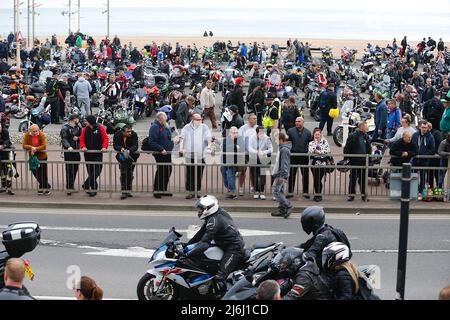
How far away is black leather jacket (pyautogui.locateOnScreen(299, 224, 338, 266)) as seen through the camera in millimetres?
9875

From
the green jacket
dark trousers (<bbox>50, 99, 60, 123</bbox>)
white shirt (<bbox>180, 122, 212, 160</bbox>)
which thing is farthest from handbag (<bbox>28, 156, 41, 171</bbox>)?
dark trousers (<bbox>50, 99, 60, 123</bbox>)

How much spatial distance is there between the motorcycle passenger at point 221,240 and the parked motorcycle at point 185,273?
0.28 ft

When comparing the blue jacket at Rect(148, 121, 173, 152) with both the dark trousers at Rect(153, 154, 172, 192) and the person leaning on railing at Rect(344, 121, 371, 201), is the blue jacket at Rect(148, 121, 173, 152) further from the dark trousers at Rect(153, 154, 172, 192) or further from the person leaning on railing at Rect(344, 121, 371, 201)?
the person leaning on railing at Rect(344, 121, 371, 201)

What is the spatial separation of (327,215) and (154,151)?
3933 mm

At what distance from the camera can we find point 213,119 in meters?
26.3

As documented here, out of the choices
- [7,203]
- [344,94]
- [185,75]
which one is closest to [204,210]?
[7,203]

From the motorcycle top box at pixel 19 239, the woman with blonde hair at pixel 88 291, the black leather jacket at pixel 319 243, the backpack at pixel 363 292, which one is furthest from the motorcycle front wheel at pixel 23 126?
the backpack at pixel 363 292

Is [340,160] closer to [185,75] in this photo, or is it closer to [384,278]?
[384,278]

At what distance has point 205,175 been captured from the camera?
1816 centimetres

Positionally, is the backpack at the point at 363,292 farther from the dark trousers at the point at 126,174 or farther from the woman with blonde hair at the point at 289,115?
the woman with blonde hair at the point at 289,115

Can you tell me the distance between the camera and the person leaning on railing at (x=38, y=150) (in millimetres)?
17922
